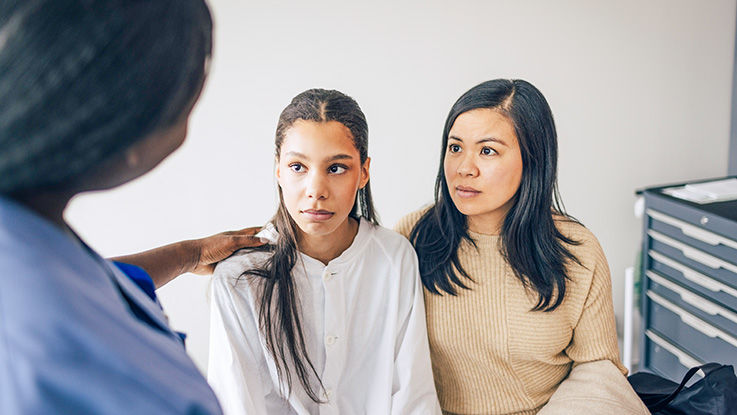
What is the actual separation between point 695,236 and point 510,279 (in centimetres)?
96

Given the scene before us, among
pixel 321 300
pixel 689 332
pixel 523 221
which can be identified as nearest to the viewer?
pixel 321 300

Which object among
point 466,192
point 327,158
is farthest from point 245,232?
point 466,192

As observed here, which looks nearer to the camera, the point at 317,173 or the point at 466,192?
the point at 317,173

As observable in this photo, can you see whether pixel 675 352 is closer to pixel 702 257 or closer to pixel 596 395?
pixel 702 257

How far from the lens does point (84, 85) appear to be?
40 centimetres

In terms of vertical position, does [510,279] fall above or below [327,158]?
A: below

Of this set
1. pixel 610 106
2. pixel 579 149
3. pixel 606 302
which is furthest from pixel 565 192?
pixel 606 302

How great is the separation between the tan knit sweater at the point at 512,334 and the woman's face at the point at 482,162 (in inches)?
5.4

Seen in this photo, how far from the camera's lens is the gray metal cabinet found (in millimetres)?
1839

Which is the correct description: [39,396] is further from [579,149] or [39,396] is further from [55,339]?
[579,149]

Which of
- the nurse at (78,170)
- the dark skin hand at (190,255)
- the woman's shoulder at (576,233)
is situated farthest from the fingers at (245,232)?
the nurse at (78,170)

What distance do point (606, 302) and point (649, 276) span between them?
1005 mm

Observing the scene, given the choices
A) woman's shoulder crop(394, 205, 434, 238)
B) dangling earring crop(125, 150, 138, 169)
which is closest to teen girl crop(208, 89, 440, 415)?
woman's shoulder crop(394, 205, 434, 238)

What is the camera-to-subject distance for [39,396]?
359 millimetres
